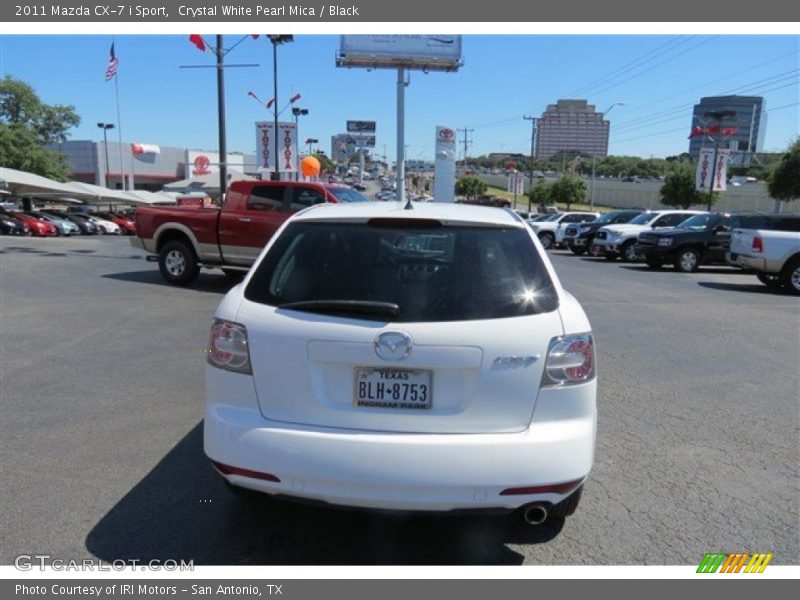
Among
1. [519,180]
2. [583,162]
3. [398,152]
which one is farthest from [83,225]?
[583,162]

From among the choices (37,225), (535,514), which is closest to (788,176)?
(535,514)

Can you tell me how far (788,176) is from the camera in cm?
3491

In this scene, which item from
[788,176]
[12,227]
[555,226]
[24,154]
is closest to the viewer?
[555,226]

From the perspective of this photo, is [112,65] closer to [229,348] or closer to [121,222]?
[121,222]

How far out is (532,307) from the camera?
307cm

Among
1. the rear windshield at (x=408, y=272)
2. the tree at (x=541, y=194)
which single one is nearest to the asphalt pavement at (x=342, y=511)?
the rear windshield at (x=408, y=272)

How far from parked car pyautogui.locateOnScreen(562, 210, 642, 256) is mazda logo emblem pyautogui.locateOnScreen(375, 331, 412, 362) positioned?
2289 cm

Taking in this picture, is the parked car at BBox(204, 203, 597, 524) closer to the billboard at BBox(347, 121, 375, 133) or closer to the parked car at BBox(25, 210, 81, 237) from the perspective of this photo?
the parked car at BBox(25, 210, 81, 237)

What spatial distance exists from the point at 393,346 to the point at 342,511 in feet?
3.58

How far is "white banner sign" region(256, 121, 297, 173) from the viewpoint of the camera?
27.5 metres

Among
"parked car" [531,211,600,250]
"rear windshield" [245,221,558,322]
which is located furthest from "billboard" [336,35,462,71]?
"rear windshield" [245,221,558,322]

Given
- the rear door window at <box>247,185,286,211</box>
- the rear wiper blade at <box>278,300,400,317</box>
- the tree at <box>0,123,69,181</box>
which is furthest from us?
the tree at <box>0,123,69,181</box>

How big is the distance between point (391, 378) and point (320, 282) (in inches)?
24.3

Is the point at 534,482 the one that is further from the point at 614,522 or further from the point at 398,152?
the point at 398,152
